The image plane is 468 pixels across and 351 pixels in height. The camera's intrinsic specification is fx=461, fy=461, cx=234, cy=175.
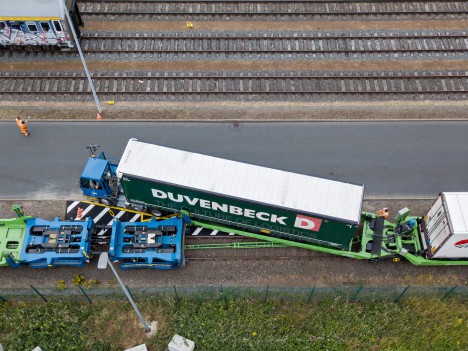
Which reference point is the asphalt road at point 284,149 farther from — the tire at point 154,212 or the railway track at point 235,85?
the tire at point 154,212

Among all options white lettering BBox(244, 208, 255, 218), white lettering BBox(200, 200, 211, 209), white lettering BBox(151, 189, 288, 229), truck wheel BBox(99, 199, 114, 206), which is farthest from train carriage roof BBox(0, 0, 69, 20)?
white lettering BBox(244, 208, 255, 218)

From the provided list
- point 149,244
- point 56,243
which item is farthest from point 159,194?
point 56,243

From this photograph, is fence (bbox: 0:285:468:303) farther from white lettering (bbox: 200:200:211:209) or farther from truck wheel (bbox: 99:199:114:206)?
truck wheel (bbox: 99:199:114:206)

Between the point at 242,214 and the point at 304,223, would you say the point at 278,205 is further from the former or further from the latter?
the point at 242,214

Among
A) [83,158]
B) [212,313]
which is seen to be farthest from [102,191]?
[212,313]

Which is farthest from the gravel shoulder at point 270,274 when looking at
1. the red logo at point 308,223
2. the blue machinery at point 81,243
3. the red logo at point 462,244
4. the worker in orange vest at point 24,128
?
the worker in orange vest at point 24,128

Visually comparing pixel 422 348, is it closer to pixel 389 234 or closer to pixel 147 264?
pixel 389 234
